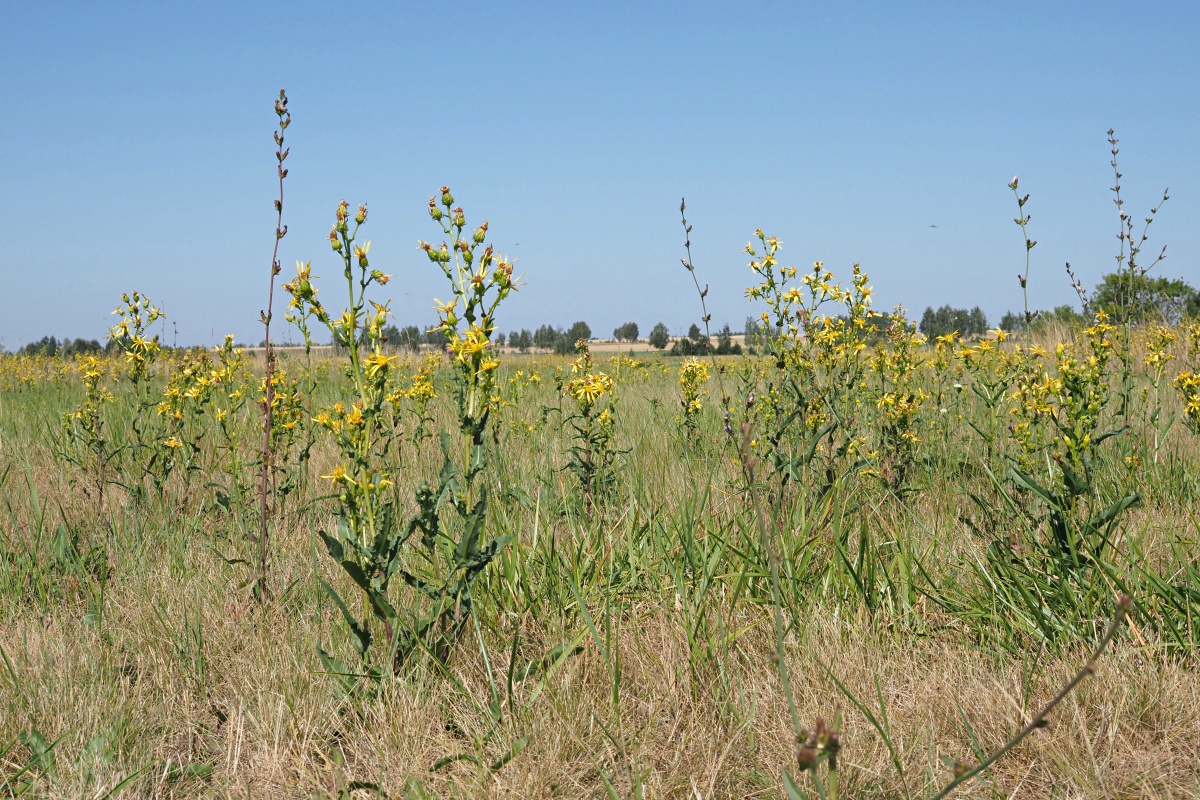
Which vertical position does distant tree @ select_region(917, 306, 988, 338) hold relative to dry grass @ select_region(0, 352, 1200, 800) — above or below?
above

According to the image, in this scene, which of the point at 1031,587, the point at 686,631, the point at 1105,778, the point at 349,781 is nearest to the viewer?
the point at 1105,778

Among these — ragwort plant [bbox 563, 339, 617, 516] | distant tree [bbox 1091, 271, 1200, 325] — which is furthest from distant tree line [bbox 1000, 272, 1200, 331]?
ragwort plant [bbox 563, 339, 617, 516]

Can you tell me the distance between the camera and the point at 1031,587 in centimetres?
234

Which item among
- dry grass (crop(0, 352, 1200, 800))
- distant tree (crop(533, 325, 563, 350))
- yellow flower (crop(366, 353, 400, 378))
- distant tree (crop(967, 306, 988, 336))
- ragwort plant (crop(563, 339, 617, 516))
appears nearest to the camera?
dry grass (crop(0, 352, 1200, 800))

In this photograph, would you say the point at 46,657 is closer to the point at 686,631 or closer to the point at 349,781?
the point at 349,781

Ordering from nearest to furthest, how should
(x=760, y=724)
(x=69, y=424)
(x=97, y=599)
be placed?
(x=760, y=724) → (x=97, y=599) → (x=69, y=424)

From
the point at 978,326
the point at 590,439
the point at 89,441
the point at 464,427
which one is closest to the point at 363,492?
the point at 464,427

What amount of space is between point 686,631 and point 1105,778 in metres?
0.95

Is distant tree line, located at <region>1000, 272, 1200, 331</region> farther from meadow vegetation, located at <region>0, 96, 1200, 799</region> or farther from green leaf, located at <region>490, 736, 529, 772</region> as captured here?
green leaf, located at <region>490, 736, 529, 772</region>

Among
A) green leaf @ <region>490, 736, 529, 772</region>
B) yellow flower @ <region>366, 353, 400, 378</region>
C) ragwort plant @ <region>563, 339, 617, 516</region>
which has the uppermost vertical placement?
yellow flower @ <region>366, 353, 400, 378</region>

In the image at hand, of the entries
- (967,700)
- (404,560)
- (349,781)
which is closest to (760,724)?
(967,700)

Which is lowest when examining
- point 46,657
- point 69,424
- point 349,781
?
point 349,781

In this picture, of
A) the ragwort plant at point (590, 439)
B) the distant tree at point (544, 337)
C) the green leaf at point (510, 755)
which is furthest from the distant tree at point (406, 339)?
the distant tree at point (544, 337)

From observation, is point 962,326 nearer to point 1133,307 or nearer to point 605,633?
point 1133,307
